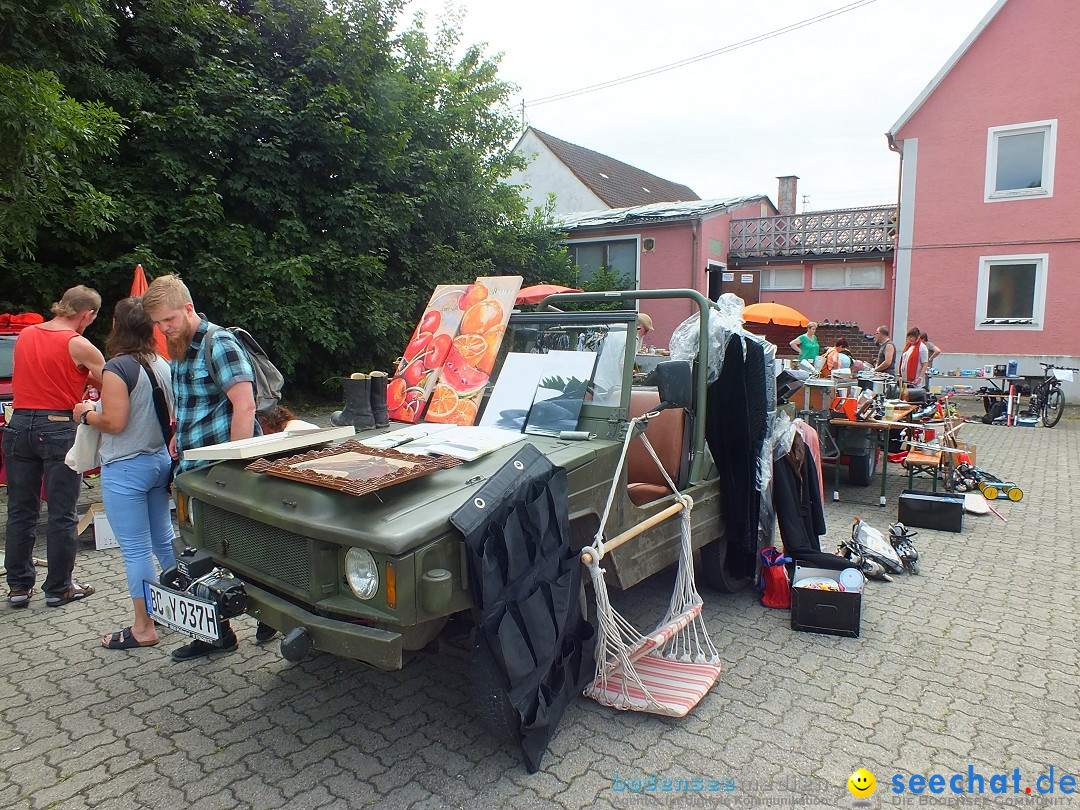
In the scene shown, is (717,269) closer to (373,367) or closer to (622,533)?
(373,367)

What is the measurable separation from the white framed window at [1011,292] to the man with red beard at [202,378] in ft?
56.9

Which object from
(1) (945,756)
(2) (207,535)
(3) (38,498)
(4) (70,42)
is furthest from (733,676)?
(4) (70,42)

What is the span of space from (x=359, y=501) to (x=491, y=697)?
91cm

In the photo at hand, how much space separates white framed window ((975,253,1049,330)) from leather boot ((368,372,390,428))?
16.5 m

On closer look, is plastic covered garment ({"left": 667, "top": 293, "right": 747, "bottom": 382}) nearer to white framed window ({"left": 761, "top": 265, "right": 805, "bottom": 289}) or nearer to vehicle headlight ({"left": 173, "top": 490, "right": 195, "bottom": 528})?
vehicle headlight ({"left": 173, "top": 490, "right": 195, "bottom": 528})

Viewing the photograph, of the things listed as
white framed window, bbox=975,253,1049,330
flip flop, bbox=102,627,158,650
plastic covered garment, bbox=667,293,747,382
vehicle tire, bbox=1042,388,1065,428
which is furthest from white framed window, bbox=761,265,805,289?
flip flop, bbox=102,627,158,650

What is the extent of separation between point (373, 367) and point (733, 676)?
10.7 m

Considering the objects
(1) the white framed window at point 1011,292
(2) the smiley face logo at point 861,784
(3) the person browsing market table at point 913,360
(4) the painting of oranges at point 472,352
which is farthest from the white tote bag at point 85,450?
(1) the white framed window at point 1011,292

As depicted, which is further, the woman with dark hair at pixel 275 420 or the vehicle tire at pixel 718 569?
the vehicle tire at pixel 718 569

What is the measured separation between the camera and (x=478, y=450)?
3080 millimetres

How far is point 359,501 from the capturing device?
258 centimetres

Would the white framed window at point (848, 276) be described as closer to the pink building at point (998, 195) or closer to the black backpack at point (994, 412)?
the pink building at point (998, 195)

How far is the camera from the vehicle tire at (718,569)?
4.39 meters

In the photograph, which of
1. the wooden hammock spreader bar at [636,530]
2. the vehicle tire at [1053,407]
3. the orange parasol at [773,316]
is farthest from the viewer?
the orange parasol at [773,316]
